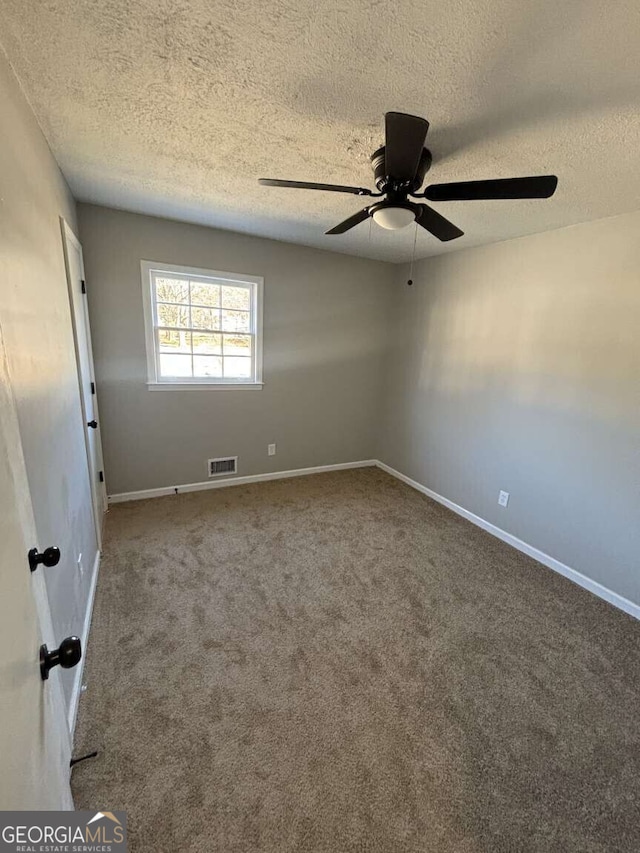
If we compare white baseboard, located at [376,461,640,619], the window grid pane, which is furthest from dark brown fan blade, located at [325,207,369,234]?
white baseboard, located at [376,461,640,619]

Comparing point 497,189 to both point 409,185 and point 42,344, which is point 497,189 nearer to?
point 409,185

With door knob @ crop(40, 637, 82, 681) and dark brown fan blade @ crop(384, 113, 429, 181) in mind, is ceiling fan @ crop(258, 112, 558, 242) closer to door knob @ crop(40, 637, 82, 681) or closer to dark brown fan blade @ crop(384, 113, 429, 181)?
dark brown fan blade @ crop(384, 113, 429, 181)

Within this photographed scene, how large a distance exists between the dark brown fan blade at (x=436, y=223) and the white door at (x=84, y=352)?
1947mm

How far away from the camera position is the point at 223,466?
3.59 m

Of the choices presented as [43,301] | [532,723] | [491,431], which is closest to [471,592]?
[532,723]

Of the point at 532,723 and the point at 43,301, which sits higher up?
the point at 43,301

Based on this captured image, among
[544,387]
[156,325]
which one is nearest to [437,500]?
[544,387]

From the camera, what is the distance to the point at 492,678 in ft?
5.62

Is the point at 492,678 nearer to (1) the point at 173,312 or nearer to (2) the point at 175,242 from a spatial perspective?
(1) the point at 173,312

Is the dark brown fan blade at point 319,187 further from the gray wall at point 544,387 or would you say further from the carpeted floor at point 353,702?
the carpeted floor at point 353,702

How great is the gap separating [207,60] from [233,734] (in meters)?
2.48

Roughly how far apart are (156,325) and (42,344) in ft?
5.71

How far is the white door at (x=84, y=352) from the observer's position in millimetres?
2102

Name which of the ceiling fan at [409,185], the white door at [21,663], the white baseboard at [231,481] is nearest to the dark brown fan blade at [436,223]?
the ceiling fan at [409,185]
